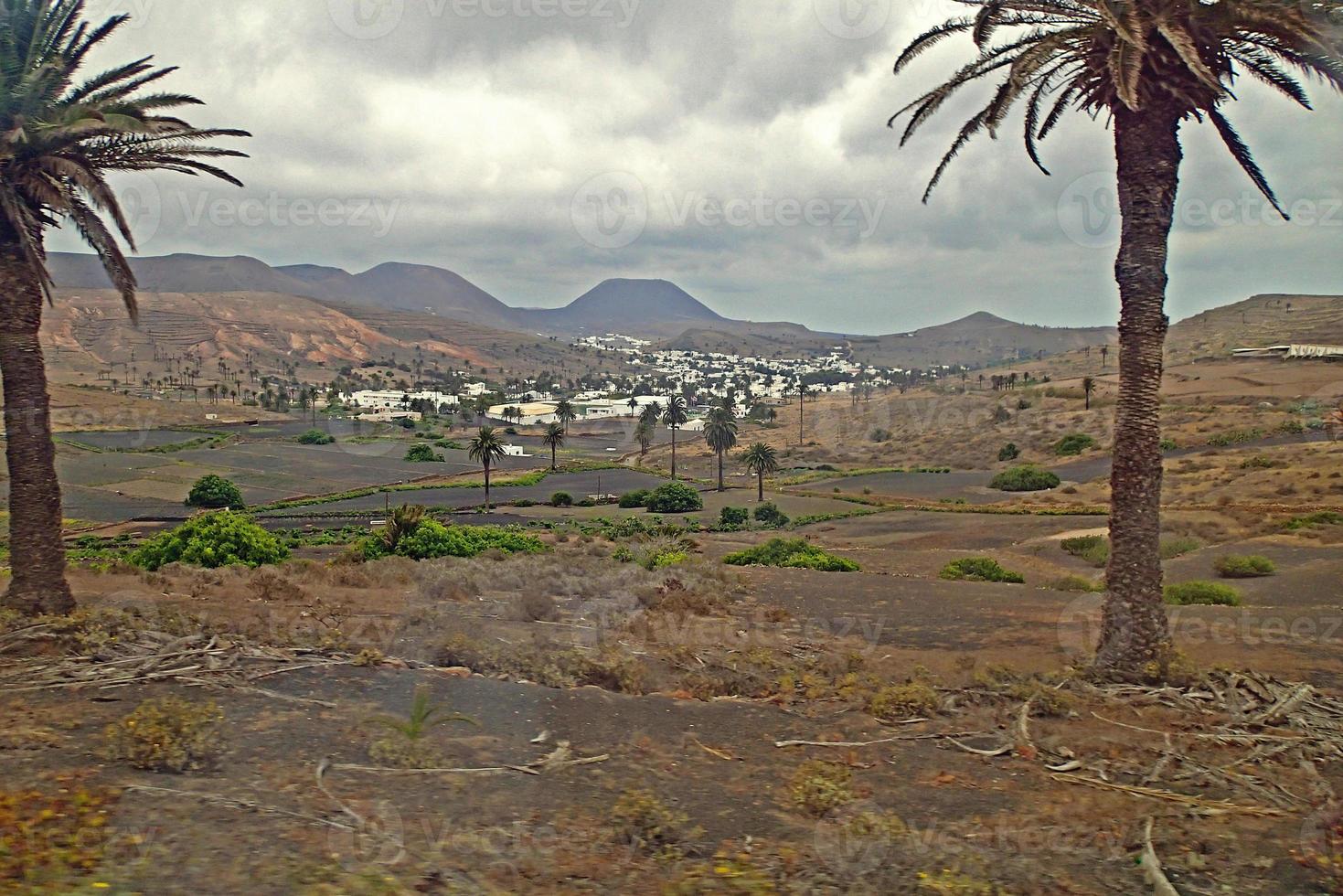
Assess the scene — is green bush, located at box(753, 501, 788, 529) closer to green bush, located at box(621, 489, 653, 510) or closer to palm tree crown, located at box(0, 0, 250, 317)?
green bush, located at box(621, 489, 653, 510)

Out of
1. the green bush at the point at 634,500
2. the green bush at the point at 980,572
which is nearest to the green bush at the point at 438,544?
the green bush at the point at 980,572

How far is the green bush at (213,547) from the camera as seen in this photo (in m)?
23.9

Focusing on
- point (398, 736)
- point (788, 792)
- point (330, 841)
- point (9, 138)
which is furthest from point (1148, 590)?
point (9, 138)

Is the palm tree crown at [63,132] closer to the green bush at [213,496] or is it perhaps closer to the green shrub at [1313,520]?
the green shrub at [1313,520]

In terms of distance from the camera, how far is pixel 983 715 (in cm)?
1021

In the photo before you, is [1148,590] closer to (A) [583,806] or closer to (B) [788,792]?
(B) [788,792]

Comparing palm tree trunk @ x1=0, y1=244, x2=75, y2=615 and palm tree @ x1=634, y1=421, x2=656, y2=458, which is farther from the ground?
palm tree trunk @ x1=0, y1=244, x2=75, y2=615

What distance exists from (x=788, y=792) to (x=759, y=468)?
2474 inches

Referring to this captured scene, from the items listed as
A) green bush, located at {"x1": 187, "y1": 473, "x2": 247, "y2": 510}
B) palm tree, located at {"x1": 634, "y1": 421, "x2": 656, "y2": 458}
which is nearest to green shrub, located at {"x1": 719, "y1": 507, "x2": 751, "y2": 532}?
green bush, located at {"x1": 187, "y1": 473, "x2": 247, "y2": 510}

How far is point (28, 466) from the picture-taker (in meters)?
12.0

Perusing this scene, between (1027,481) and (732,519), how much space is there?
25.3m

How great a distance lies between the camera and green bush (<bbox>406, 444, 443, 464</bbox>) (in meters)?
100

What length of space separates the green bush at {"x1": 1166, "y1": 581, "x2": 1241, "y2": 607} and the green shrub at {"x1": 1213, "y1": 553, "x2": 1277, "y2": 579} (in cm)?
435

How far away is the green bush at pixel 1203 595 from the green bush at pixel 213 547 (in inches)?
959
